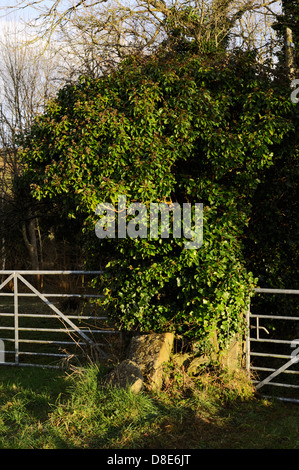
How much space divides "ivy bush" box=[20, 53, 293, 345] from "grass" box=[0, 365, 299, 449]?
832 mm

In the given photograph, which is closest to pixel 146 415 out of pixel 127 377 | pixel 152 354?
pixel 127 377

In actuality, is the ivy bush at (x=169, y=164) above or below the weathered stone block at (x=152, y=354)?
above

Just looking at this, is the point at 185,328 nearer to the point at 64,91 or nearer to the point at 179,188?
the point at 179,188

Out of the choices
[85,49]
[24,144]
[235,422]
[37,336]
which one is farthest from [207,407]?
[85,49]

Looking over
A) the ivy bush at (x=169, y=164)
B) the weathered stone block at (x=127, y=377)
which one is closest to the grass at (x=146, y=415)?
the weathered stone block at (x=127, y=377)

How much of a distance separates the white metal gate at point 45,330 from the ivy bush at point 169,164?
0.82 m

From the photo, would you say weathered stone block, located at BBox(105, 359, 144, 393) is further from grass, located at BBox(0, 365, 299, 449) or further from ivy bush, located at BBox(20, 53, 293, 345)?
ivy bush, located at BBox(20, 53, 293, 345)

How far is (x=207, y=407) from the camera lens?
19.2ft

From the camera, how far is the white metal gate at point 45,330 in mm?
7727

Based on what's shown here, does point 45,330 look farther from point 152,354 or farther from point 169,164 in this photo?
point 169,164

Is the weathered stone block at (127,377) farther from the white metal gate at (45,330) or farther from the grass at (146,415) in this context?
the white metal gate at (45,330)

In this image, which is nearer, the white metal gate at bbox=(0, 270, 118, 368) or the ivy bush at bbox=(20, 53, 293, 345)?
the ivy bush at bbox=(20, 53, 293, 345)

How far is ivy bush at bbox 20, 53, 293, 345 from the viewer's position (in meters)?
6.32

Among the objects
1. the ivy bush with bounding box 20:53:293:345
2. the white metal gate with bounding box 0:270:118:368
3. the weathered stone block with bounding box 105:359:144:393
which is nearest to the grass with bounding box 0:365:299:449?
the weathered stone block with bounding box 105:359:144:393
